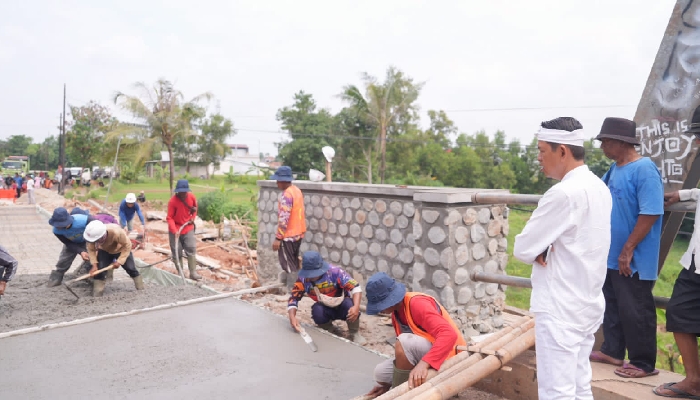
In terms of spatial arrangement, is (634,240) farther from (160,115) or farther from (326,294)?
(160,115)

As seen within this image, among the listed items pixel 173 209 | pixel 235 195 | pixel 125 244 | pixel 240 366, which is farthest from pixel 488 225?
pixel 235 195

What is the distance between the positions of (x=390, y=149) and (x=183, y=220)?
920 inches

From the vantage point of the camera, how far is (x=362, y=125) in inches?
1157

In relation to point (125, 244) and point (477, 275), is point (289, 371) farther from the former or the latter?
point (125, 244)

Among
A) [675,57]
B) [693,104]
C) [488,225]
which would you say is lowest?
[488,225]

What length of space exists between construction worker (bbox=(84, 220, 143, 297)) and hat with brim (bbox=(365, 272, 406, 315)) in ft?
13.7

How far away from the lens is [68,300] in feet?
20.4

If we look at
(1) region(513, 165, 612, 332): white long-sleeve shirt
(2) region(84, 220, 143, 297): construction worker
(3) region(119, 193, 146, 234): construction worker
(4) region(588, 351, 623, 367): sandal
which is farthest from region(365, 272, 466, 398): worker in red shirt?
(3) region(119, 193, 146, 234): construction worker

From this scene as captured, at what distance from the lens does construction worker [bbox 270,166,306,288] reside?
6.29 metres

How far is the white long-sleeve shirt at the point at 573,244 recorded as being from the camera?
2146mm

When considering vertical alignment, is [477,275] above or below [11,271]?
above

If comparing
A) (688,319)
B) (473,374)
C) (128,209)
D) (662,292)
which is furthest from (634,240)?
(662,292)

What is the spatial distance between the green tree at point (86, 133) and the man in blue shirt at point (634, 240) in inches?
1240

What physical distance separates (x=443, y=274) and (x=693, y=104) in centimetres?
240
